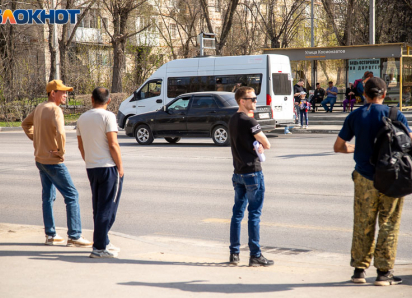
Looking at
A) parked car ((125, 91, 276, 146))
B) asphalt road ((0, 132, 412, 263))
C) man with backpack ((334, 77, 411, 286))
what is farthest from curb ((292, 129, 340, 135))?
man with backpack ((334, 77, 411, 286))

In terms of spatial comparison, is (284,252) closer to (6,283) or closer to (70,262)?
(70,262)

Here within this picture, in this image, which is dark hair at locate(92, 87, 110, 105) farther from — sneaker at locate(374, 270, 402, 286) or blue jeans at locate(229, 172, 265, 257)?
sneaker at locate(374, 270, 402, 286)

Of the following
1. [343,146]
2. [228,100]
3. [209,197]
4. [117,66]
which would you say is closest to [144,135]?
[228,100]

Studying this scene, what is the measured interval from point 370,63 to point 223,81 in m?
9.54

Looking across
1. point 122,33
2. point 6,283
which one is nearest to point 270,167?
point 6,283

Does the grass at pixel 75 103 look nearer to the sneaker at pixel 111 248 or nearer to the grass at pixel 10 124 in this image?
the grass at pixel 10 124

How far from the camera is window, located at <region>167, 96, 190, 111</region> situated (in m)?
19.1

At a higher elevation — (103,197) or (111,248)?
(103,197)

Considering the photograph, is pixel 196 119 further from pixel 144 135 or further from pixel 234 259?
pixel 234 259

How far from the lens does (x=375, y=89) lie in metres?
5.01

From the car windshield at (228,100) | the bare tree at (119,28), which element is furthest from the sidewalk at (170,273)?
the bare tree at (119,28)

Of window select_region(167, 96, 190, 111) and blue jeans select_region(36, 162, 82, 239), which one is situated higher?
window select_region(167, 96, 190, 111)

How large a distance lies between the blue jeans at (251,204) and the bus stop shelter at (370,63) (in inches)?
909

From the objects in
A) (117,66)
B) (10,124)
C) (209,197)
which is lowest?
(209,197)
